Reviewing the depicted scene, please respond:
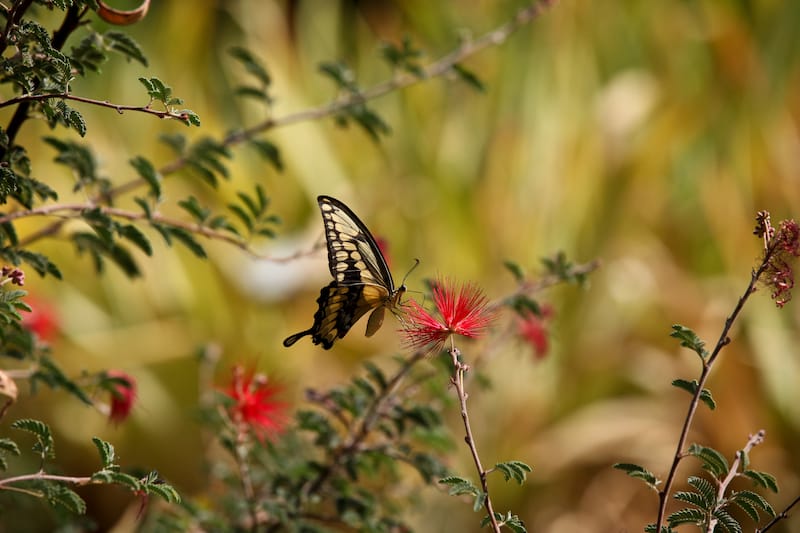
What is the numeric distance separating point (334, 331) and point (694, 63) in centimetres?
294

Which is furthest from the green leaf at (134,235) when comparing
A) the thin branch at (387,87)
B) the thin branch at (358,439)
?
the thin branch at (358,439)

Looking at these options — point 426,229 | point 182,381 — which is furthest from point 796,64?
point 182,381

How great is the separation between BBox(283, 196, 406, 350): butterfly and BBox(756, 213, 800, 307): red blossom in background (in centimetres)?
31

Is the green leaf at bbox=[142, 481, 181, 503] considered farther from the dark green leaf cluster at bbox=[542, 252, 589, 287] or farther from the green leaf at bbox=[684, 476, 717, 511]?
the dark green leaf cluster at bbox=[542, 252, 589, 287]

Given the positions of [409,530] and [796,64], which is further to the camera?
[796,64]

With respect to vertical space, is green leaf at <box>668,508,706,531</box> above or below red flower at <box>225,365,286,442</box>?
below

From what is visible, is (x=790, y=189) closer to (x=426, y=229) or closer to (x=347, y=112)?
(x=426, y=229)

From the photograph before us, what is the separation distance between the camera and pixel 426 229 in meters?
2.76

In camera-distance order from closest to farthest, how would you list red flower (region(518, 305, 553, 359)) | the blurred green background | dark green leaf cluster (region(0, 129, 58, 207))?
dark green leaf cluster (region(0, 129, 58, 207)) → red flower (region(518, 305, 553, 359)) → the blurred green background

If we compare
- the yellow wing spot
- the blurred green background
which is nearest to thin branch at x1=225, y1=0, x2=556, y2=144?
the yellow wing spot

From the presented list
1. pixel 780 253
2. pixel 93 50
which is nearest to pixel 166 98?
pixel 93 50

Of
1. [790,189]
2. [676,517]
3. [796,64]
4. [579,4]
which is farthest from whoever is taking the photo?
[579,4]

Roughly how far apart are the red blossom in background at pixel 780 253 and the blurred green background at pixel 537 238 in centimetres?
145

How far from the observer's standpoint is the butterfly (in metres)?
0.79
